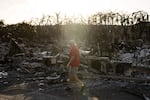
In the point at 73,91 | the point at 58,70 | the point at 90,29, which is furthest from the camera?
the point at 90,29

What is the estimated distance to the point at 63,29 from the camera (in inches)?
1324

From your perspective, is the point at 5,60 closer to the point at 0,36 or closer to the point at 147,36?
the point at 0,36

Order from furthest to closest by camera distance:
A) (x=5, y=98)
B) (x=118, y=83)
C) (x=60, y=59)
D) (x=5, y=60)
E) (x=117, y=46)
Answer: (x=117, y=46), (x=5, y=60), (x=60, y=59), (x=118, y=83), (x=5, y=98)

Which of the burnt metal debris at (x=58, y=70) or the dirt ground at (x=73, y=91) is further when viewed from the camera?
the burnt metal debris at (x=58, y=70)

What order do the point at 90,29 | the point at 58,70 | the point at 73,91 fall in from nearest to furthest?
the point at 73,91
the point at 58,70
the point at 90,29

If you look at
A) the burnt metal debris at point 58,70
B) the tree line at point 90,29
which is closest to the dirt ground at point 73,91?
the burnt metal debris at point 58,70

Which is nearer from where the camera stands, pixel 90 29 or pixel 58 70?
pixel 58 70

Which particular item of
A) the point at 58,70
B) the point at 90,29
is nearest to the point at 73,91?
the point at 58,70

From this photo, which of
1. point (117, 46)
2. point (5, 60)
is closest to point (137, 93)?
point (5, 60)

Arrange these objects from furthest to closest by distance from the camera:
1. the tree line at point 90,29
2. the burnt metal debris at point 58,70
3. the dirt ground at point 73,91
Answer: the tree line at point 90,29 < the burnt metal debris at point 58,70 < the dirt ground at point 73,91

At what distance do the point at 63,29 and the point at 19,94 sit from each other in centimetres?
2330

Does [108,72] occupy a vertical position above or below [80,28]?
below

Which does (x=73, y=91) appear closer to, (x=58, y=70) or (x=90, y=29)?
(x=58, y=70)

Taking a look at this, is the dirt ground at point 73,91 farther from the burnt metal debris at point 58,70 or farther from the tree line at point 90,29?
the tree line at point 90,29
